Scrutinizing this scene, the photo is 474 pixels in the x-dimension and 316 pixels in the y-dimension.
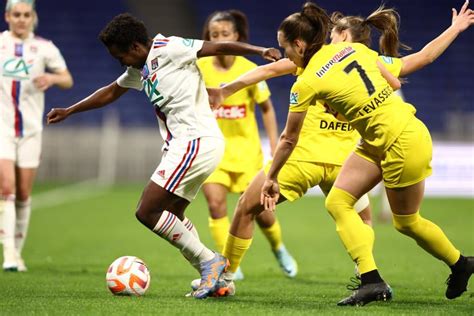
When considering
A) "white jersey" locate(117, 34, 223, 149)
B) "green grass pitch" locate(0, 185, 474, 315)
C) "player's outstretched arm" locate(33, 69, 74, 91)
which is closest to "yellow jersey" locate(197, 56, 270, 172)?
"green grass pitch" locate(0, 185, 474, 315)

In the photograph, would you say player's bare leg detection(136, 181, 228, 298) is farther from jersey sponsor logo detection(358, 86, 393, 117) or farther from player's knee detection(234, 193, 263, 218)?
jersey sponsor logo detection(358, 86, 393, 117)

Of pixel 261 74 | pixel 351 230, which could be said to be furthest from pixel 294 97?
pixel 261 74

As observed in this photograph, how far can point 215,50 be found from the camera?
243 inches

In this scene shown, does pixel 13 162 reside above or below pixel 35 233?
above

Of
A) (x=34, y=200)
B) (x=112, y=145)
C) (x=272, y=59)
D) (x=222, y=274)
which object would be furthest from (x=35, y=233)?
(x=112, y=145)

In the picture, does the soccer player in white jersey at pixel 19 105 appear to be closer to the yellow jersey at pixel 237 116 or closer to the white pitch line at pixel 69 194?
the yellow jersey at pixel 237 116

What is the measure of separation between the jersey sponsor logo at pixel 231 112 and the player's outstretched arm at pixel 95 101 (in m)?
1.70

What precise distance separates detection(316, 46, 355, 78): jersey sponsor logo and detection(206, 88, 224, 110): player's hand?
3.74 ft

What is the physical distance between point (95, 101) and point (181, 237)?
4.18 feet

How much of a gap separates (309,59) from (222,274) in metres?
1.73

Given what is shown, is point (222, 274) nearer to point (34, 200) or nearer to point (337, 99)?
point (337, 99)

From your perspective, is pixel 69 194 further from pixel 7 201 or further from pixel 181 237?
pixel 181 237

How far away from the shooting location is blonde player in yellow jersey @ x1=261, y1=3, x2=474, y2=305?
5.81m

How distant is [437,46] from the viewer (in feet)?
20.1
